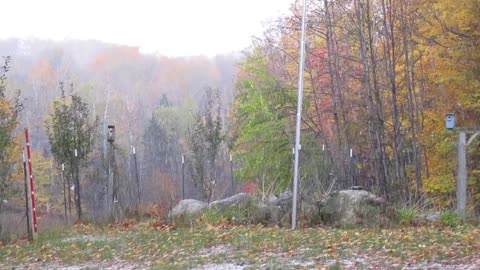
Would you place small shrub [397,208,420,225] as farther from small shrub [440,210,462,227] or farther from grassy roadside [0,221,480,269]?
grassy roadside [0,221,480,269]

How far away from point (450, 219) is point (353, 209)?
5.59 ft

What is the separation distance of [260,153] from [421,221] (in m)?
9.18

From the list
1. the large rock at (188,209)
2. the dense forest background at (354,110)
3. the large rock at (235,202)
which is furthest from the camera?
the dense forest background at (354,110)

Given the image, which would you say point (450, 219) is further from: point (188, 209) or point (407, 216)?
point (188, 209)

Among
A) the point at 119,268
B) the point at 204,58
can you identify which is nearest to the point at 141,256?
the point at 119,268

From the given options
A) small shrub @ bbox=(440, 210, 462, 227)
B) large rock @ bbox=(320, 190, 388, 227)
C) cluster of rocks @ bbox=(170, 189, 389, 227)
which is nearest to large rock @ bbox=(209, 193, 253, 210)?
cluster of rocks @ bbox=(170, 189, 389, 227)

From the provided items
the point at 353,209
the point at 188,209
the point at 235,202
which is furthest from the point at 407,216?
the point at 188,209

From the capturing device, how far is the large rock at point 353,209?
10.5 m

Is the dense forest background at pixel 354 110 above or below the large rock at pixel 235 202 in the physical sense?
above

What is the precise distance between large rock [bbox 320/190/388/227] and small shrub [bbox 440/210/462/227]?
3.24ft

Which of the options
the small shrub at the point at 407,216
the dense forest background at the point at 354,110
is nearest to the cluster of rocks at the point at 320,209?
the small shrub at the point at 407,216

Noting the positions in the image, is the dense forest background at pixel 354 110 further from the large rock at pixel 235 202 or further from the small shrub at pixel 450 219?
the small shrub at pixel 450 219

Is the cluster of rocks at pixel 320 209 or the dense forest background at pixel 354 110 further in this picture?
the dense forest background at pixel 354 110

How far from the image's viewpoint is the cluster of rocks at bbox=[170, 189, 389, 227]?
10516mm
